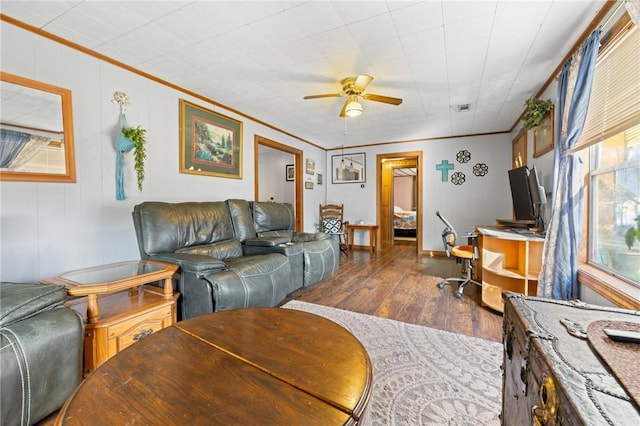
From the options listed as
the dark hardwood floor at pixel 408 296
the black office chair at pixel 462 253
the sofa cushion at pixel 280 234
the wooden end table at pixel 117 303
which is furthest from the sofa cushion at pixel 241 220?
the black office chair at pixel 462 253

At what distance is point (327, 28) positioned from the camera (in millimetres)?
1913

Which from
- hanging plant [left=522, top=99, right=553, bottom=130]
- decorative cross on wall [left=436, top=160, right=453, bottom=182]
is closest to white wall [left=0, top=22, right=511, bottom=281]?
hanging plant [left=522, top=99, right=553, bottom=130]

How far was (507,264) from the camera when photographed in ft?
8.92

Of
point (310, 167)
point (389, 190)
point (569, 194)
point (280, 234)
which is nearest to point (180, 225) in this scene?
point (280, 234)

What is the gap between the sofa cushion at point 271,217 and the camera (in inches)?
138

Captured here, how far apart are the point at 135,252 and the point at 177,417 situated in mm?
2450

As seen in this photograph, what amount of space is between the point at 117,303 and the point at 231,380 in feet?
4.77

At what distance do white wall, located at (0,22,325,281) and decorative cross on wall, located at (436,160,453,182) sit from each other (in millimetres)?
4553

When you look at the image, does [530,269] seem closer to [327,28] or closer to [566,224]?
[566,224]

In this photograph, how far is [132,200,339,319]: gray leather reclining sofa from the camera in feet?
6.46

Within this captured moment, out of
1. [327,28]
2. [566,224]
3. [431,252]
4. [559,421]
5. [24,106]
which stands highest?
[327,28]

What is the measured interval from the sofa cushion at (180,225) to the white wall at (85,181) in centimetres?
47

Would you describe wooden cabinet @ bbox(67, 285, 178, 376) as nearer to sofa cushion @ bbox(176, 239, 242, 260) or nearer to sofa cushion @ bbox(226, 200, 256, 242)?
sofa cushion @ bbox(176, 239, 242, 260)

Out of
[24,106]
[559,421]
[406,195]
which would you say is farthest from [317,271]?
[406,195]
